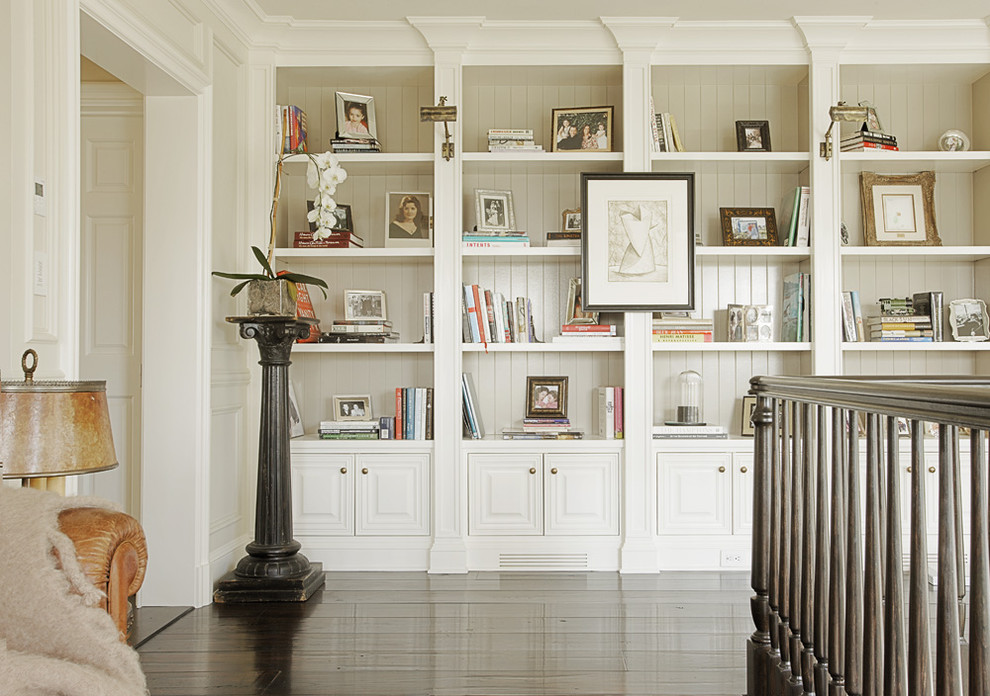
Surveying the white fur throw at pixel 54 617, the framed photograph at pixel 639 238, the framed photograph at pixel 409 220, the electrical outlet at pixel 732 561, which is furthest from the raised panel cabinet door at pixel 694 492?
the white fur throw at pixel 54 617

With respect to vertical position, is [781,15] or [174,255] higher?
[781,15]

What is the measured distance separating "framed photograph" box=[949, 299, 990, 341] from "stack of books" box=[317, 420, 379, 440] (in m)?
2.89

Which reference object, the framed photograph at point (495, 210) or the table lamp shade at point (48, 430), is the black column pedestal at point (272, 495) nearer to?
the framed photograph at point (495, 210)

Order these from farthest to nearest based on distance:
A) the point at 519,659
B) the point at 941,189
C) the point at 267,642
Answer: the point at 941,189, the point at 267,642, the point at 519,659

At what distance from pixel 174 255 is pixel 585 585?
7.54 feet

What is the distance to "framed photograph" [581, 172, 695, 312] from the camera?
415 cm

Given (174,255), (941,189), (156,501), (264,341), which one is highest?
(941,189)

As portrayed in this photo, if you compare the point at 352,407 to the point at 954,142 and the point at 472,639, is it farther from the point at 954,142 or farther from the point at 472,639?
the point at 954,142

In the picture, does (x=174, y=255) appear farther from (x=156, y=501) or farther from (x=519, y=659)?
(x=519, y=659)

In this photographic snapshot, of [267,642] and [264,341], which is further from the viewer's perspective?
[264,341]

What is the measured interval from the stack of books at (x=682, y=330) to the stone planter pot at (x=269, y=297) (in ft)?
5.86

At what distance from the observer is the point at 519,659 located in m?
2.87

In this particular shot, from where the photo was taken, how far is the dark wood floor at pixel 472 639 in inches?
104

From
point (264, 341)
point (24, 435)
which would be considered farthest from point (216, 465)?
point (24, 435)
